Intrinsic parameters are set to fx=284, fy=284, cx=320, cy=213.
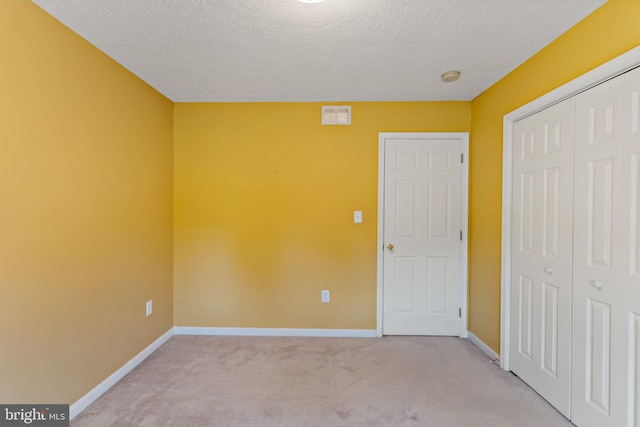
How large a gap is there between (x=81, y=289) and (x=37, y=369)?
0.46m

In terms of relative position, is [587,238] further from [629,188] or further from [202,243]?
[202,243]

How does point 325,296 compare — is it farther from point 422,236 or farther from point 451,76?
point 451,76

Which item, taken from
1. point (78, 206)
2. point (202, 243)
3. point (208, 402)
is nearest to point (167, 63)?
point (78, 206)

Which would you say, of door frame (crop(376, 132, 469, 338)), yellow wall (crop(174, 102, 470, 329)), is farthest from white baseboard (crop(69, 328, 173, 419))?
door frame (crop(376, 132, 469, 338))

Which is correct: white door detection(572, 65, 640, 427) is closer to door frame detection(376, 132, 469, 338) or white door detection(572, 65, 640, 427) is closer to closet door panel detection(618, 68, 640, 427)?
closet door panel detection(618, 68, 640, 427)

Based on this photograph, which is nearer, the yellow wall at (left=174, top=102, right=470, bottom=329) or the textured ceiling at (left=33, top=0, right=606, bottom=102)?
the textured ceiling at (left=33, top=0, right=606, bottom=102)

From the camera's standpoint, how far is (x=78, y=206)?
1833 millimetres

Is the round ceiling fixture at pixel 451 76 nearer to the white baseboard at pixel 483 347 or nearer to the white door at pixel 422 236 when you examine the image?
the white door at pixel 422 236

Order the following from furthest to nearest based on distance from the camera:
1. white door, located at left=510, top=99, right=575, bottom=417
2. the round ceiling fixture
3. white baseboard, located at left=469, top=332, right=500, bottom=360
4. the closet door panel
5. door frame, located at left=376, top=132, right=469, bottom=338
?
1. door frame, located at left=376, top=132, right=469, bottom=338
2. white baseboard, located at left=469, top=332, right=500, bottom=360
3. the round ceiling fixture
4. white door, located at left=510, top=99, right=575, bottom=417
5. the closet door panel

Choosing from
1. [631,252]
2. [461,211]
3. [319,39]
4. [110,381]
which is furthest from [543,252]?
[110,381]

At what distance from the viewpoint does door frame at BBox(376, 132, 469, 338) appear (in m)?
2.93

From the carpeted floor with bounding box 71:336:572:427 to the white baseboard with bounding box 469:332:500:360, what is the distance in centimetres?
5

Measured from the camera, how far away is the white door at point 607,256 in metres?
1.41

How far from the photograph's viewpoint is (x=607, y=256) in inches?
60.2
